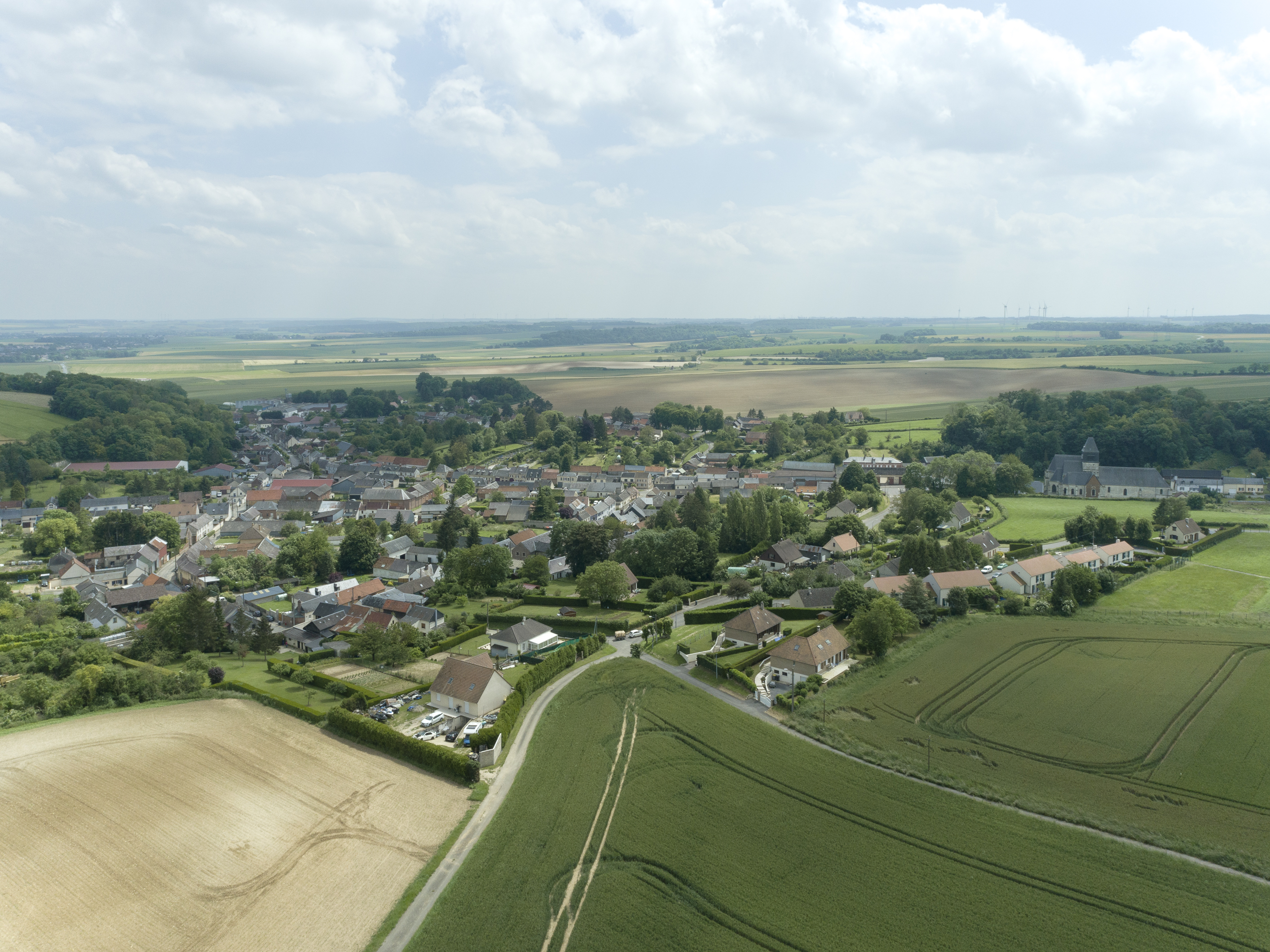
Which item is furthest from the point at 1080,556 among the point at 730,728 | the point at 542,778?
the point at 542,778

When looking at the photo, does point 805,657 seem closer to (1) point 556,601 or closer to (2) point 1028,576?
(1) point 556,601

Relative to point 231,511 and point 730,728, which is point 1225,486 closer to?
point 730,728

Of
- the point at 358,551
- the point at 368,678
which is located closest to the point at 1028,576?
the point at 368,678

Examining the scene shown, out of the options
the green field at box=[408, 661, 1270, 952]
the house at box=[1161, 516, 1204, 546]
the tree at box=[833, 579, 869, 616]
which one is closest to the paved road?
the green field at box=[408, 661, 1270, 952]

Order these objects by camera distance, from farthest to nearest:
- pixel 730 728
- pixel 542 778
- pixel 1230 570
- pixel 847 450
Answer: pixel 847 450, pixel 1230 570, pixel 730 728, pixel 542 778

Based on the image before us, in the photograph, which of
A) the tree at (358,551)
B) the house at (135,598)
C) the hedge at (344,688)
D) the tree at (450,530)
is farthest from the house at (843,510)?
the house at (135,598)

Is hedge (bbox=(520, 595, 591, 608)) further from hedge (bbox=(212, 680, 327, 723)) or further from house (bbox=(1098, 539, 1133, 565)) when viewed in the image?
house (bbox=(1098, 539, 1133, 565))

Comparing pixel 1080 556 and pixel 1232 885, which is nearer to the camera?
pixel 1232 885
